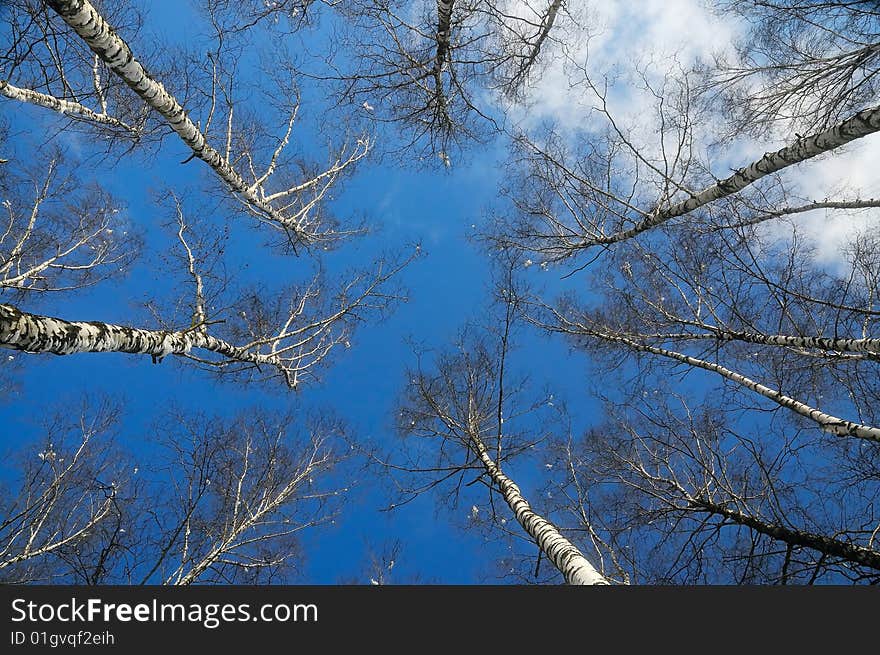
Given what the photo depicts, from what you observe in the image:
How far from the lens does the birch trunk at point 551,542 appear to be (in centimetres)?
356

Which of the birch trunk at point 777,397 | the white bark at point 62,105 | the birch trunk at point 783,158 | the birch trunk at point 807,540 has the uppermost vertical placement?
the white bark at point 62,105

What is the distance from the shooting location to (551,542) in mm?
4246

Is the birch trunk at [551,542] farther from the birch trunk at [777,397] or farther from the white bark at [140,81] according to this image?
the white bark at [140,81]

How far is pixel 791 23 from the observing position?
5.80 meters

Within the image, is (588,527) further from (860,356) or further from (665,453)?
(860,356)

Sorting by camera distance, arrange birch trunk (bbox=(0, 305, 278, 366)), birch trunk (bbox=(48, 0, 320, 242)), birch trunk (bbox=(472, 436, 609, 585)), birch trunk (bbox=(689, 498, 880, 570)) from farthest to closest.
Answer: birch trunk (bbox=(689, 498, 880, 570)) → birch trunk (bbox=(472, 436, 609, 585)) → birch trunk (bbox=(48, 0, 320, 242)) → birch trunk (bbox=(0, 305, 278, 366))

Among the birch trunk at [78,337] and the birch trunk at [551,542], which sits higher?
the birch trunk at [78,337]

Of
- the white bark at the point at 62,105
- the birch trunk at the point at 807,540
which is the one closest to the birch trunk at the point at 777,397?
the birch trunk at the point at 807,540

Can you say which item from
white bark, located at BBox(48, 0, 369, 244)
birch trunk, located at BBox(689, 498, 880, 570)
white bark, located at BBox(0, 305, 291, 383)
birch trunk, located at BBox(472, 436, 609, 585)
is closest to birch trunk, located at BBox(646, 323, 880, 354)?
birch trunk, located at BBox(689, 498, 880, 570)

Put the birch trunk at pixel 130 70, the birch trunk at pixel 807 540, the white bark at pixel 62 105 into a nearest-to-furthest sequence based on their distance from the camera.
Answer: the birch trunk at pixel 130 70
the birch trunk at pixel 807 540
the white bark at pixel 62 105

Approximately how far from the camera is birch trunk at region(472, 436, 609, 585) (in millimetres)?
3564

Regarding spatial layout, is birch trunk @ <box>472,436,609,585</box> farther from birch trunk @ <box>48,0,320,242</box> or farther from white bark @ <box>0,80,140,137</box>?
white bark @ <box>0,80,140,137</box>
